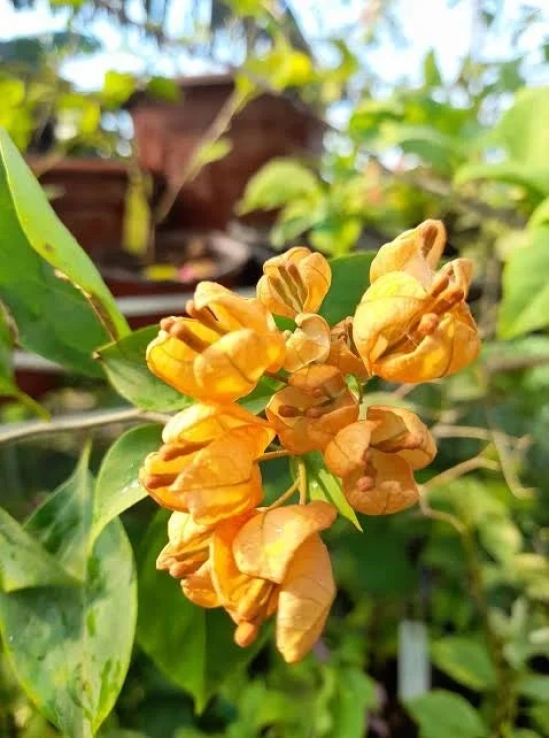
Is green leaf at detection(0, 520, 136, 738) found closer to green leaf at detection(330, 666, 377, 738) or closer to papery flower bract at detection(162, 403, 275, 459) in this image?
papery flower bract at detection(162, 403, 275, 459)

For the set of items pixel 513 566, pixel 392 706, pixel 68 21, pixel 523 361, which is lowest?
pixel 392 706

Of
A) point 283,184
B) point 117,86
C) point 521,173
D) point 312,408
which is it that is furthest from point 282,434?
point 117,86

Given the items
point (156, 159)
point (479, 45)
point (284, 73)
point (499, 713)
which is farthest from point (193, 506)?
point (156, 159)

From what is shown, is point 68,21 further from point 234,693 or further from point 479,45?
point 234,693

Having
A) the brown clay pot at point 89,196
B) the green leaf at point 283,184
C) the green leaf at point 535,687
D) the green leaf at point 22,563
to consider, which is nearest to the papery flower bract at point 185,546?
the green leaf at point 22,563

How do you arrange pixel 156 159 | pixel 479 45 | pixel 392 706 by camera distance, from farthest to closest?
pixel 156 159 < pixel 479 45 < pixel 392 706

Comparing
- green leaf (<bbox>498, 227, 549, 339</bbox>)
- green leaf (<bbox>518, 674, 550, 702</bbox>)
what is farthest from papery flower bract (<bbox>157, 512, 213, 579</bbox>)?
green leaf (<bbox>518, 674, 550, 702</bbox>)

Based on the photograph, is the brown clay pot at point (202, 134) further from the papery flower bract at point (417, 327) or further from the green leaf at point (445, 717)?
the papery flower bract at point (417, 327)
